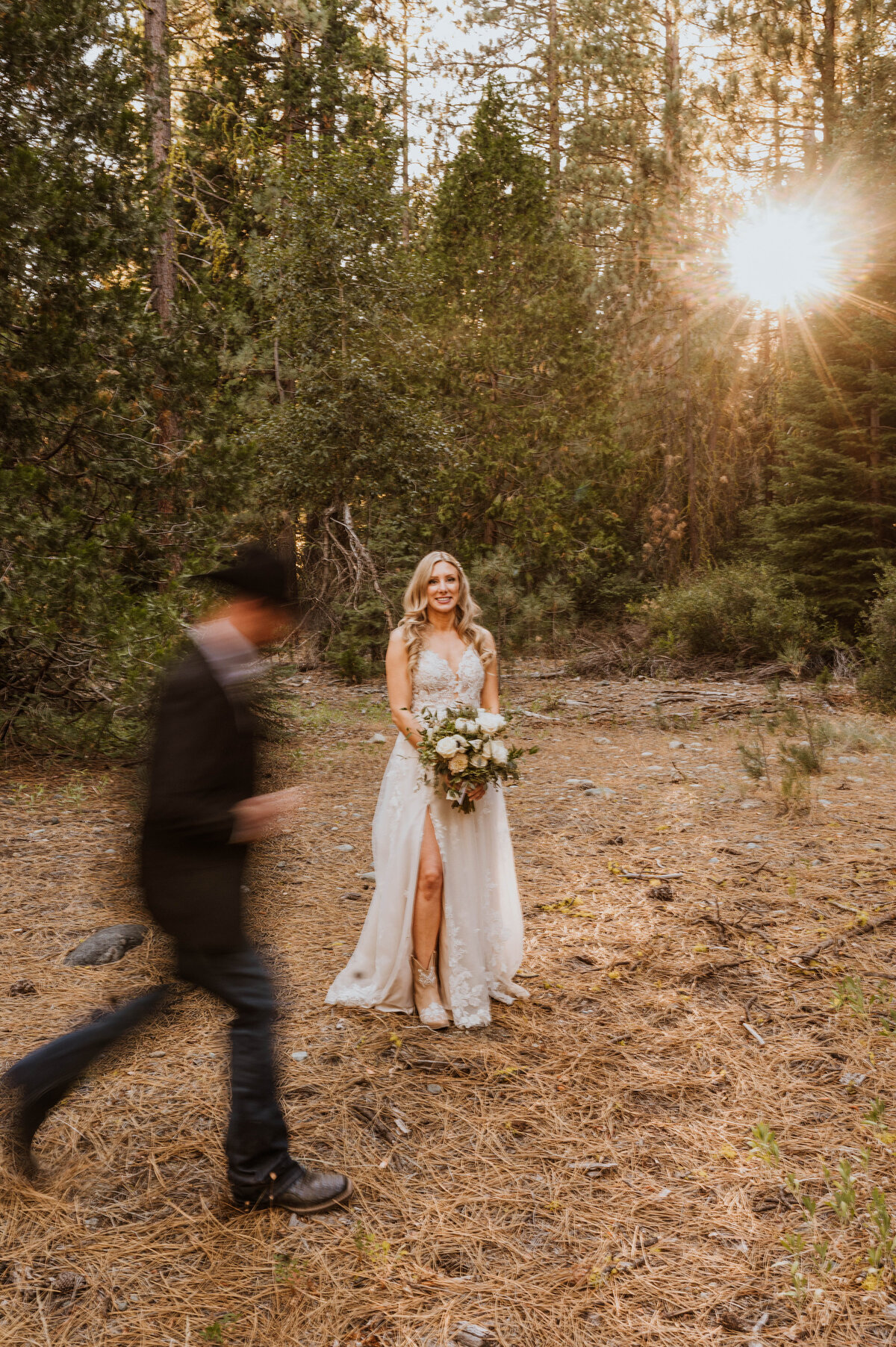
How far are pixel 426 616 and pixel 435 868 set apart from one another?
1.20 meters

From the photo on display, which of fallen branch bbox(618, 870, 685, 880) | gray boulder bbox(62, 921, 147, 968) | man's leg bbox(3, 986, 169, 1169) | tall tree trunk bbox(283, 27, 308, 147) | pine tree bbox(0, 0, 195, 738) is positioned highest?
tall tree trunk bbox(283, 27, 308, 147)

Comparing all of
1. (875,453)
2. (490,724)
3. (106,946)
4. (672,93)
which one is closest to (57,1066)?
(490,724)

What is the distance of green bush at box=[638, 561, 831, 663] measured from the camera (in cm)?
1459

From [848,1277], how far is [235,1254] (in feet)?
5.70

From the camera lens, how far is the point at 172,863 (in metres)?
2.58

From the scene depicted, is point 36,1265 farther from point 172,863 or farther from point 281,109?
point 281,109

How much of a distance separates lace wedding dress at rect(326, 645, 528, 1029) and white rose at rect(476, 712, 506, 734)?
22 cm

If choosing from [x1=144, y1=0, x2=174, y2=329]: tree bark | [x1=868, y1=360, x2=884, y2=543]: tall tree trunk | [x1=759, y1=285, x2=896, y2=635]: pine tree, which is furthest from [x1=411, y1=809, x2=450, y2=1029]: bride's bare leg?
[x1=868, y1=360, x2=884, y2=543]: tall tree trunk

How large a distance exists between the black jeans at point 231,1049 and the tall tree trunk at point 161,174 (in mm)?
7029

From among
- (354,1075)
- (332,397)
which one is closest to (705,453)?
(332,397)

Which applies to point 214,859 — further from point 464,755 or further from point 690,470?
point 690,470

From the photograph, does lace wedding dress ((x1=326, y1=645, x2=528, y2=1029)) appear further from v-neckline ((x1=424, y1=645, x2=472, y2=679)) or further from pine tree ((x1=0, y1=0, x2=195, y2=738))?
pine tree ((x1=0, y1=0, x2=195, y2=738))

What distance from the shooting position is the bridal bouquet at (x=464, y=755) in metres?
3.90

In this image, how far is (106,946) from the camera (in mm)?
4828
